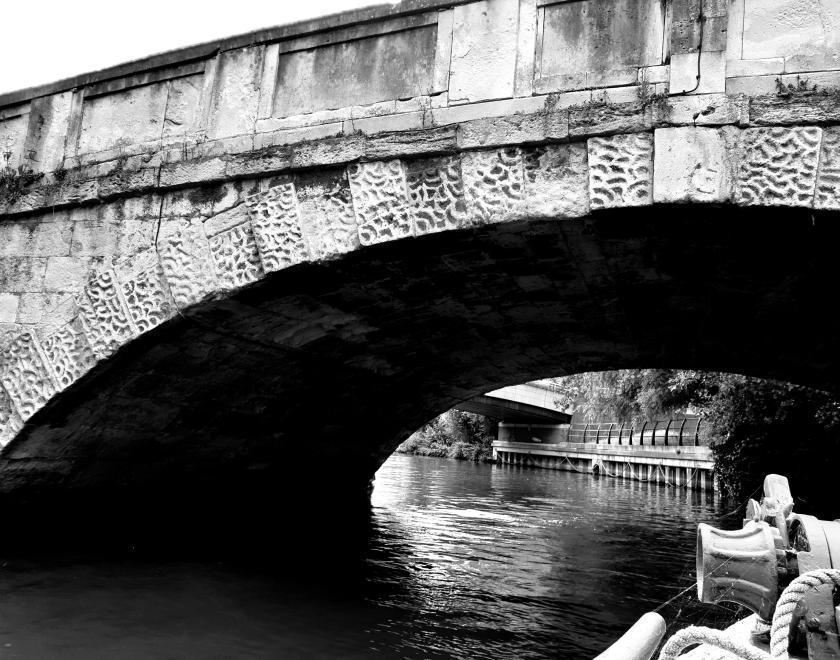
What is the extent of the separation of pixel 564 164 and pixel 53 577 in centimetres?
472

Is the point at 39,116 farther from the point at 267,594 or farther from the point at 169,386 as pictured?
the point at 267,594

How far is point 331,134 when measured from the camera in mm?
4660

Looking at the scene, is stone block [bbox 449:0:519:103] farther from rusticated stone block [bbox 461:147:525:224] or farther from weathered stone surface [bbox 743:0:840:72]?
weathered stone surface [bbox 743:0:840:72]

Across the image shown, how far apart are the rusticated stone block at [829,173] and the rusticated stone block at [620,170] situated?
2.57ft

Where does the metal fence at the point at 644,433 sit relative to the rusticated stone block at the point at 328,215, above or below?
below

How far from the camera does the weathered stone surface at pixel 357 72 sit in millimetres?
4539

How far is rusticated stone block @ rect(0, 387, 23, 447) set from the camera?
5.09 metres

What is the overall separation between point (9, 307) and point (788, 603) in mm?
5322

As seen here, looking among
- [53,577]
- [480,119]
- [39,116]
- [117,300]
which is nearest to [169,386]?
[117,300]

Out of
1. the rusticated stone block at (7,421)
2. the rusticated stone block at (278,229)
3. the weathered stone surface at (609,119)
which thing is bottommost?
the rusticated stone block at (7,421)

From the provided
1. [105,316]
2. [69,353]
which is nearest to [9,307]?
[69,353]

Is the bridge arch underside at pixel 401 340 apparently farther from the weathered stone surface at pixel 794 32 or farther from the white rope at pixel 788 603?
the white rope at pixel 788 603

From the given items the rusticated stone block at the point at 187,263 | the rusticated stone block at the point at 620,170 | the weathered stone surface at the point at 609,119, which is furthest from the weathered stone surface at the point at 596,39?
the rusticated stone block at the point at 187,263

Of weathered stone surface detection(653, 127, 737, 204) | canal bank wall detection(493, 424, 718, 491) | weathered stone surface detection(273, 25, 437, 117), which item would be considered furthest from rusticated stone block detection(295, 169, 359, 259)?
canal bank wall detection(493, 424, 718, 491)
